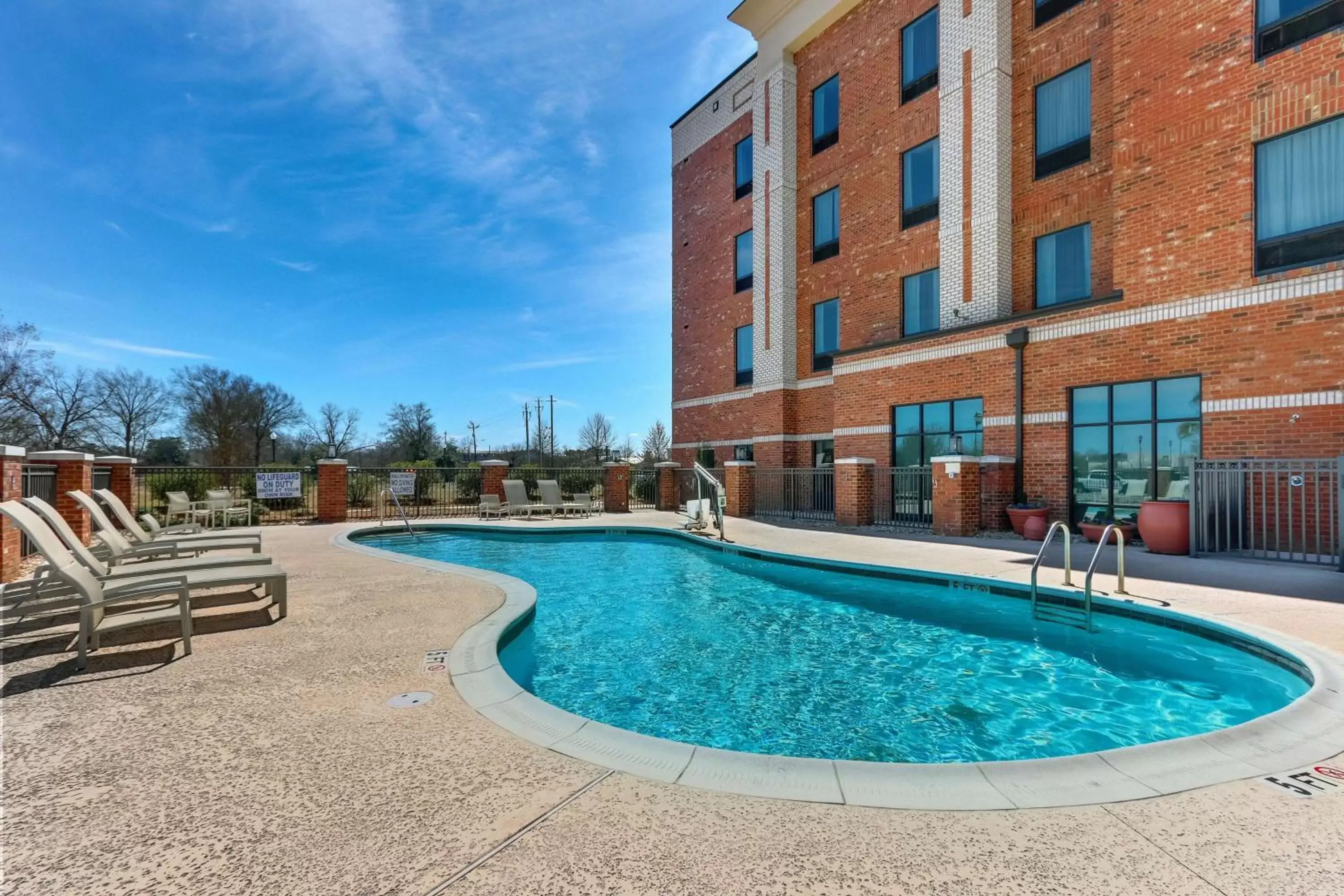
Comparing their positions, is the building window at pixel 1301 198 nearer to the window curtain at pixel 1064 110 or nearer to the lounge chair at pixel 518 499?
the window curtain at pixel 1064 110

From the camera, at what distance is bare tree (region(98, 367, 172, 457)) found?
38.0m

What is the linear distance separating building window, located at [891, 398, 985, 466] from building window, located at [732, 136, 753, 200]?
37.2 feet

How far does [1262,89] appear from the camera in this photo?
29.4 feet

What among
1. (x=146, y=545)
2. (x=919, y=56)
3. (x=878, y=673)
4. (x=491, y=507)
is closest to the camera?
(x=878, y=673)

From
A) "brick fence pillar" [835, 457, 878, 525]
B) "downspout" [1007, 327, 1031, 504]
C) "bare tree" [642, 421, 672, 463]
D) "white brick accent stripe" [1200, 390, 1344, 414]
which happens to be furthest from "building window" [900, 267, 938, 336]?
"bare tree" [642, 421, 672, 463]

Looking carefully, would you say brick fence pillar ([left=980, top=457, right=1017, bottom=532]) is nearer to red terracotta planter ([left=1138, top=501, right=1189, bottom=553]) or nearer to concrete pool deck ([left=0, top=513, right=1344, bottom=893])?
red terracotta planter ([left=1138, top=501, right=1189, bottom=553])

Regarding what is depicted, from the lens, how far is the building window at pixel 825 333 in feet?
58.7

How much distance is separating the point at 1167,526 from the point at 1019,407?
365 centimetres

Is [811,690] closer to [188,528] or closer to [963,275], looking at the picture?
[963,275]

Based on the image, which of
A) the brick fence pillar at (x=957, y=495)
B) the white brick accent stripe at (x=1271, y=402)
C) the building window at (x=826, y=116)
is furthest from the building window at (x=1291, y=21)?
the building window at (x=826, y=116)

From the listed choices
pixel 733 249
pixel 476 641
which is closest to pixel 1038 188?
pixel 733 249

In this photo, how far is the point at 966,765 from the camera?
2758 millimetres

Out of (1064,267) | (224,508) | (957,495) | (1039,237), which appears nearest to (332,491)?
(224,508)

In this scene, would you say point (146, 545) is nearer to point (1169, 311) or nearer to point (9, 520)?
point (9, 520)
